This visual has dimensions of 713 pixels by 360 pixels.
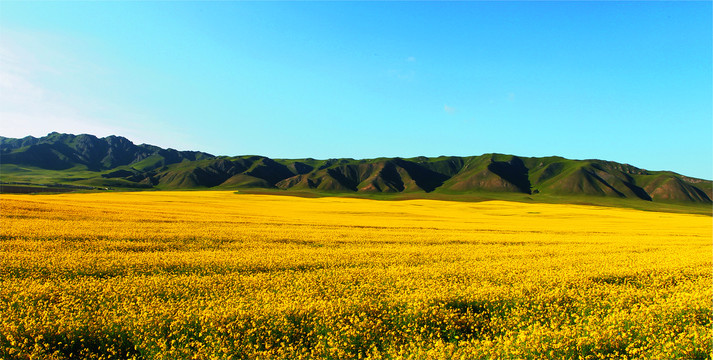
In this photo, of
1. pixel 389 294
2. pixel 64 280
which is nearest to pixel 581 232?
pixel 389 294

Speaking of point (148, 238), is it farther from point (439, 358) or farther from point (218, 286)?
point (439, 358)

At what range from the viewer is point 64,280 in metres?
9.95

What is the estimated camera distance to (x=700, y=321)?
8469 mm

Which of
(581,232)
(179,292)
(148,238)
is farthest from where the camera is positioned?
(581,232)

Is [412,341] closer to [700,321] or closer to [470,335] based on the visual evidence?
[470,335]

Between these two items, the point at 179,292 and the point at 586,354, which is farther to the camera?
the point at 179,292

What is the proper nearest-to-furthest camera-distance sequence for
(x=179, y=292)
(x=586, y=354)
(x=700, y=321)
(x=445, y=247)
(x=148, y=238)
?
(x=586, y=354)
(x=700, y=321)
(x=179, y=292)
(x=148, y=238)
(x=445, y=247)

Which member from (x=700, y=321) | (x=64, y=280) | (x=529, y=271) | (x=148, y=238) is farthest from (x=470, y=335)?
(x=148, y=238)

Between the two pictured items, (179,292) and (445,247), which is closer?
(179,292)

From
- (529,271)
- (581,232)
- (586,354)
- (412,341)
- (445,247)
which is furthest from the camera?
(581,232)

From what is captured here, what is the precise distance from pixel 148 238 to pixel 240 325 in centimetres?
1342

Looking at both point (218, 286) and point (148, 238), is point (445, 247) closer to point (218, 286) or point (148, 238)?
point (218, 286)

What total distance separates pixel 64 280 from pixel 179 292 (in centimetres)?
353

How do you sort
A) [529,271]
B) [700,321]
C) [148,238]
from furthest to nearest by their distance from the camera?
[148,238], [529,271], [700,321]
